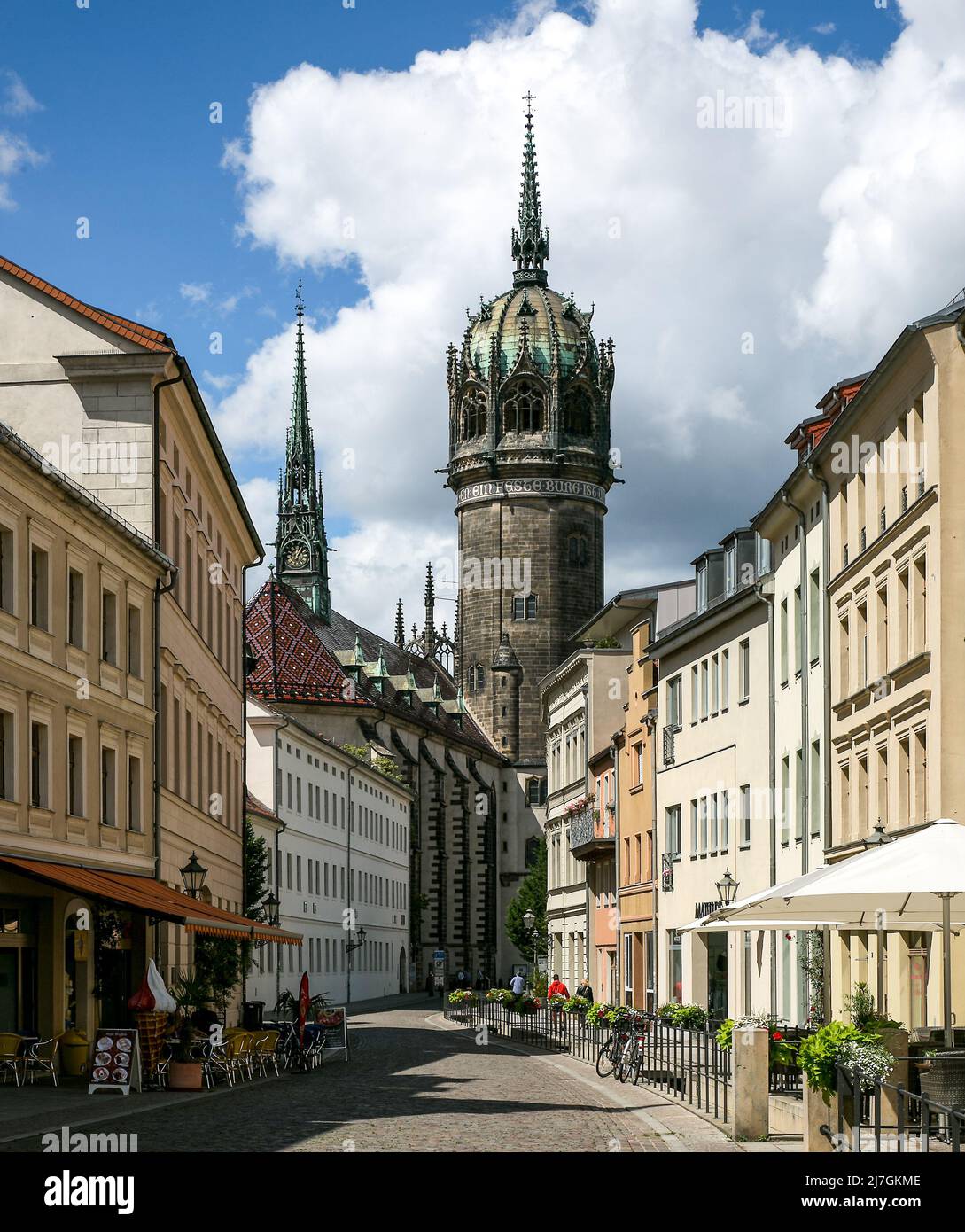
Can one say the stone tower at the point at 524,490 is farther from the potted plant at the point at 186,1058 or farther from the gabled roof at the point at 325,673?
the potted plant at the point at 186,1058

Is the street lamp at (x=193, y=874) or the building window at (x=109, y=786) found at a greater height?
the building window at (x=109, y=786)

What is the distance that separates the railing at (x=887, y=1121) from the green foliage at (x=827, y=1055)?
17 cm

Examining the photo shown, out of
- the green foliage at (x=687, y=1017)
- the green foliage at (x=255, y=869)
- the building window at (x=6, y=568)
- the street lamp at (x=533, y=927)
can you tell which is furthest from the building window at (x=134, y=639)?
the street lamp at (x=533, y=927)

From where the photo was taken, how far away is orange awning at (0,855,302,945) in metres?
28.1

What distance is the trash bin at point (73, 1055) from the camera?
31484mm

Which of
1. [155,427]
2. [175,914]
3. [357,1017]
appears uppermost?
[155,427]

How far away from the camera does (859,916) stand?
25.3 m

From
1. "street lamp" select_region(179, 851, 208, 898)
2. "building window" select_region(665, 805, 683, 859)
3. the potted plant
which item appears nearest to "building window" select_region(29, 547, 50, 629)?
"street lamp" select_region(179, 851, 208, 898)

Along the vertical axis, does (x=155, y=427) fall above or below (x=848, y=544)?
above
